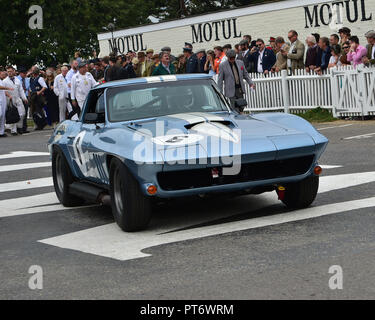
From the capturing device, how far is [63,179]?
10516 mm

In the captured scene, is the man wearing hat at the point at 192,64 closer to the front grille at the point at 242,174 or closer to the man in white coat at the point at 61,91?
the man in white coat at the point at 61,91

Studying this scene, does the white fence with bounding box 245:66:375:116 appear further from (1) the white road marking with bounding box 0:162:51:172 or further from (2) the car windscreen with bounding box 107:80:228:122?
(2) the car windscreen with bounding box 107:80:228:122

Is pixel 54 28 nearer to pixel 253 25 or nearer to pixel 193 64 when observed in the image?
pixel 253 25

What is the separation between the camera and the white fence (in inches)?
774

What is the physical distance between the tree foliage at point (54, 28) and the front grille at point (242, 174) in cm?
4848

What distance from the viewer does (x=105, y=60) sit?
2586 centimetres

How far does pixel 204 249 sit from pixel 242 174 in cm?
120

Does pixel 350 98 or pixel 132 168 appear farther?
pixel 350 98

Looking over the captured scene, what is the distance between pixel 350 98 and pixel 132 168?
42.9 feet

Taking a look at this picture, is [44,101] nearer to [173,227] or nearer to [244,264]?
[173,227]

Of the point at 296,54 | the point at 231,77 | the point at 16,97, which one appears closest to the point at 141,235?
the point at 231,77

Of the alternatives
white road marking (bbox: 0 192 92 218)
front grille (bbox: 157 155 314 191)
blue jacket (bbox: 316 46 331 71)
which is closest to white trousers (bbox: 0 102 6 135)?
blue jacket (bbox: 316 46 331 71)

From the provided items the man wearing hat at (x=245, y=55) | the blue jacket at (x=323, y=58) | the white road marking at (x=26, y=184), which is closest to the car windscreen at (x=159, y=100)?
the white road marking at (x=26, y=184)

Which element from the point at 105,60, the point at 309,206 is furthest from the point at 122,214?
the point at 105,60
